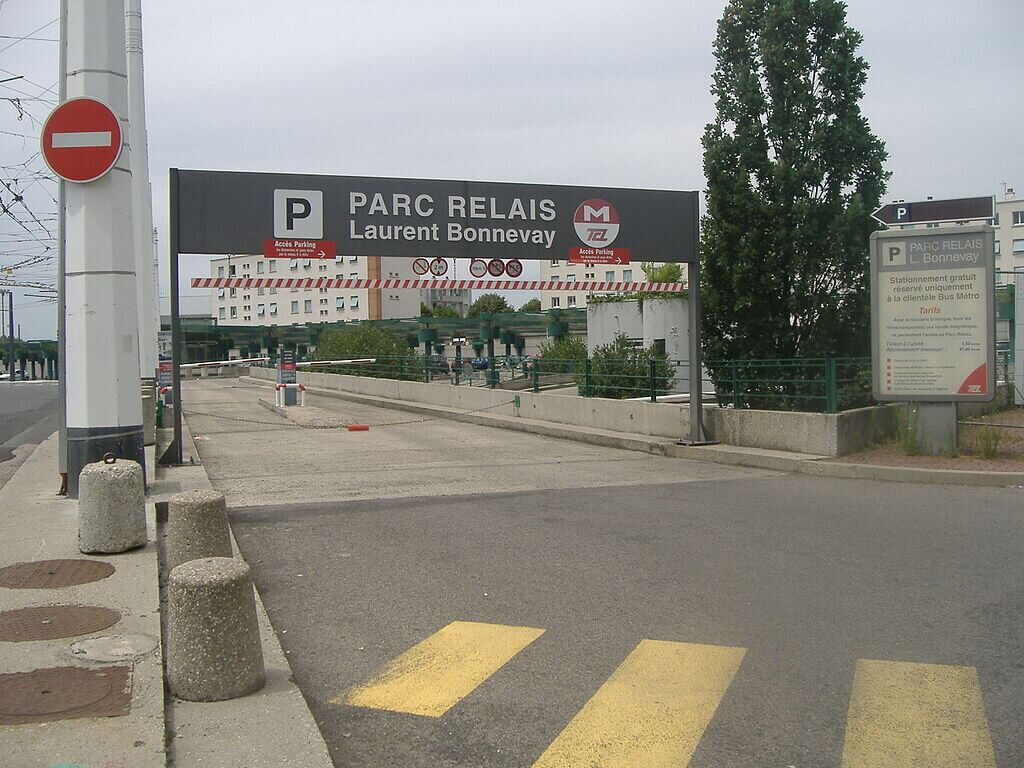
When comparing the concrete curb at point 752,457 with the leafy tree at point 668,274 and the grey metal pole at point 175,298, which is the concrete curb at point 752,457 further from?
the grey metal pole at point 175,298

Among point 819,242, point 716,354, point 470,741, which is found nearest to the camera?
point 470,741

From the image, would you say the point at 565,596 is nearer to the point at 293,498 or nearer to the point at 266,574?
the point at 266,574

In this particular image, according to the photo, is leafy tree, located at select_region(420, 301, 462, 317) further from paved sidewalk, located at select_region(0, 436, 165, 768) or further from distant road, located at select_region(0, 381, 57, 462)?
paved sidewalk, located at select_region(0, 436, 165, 768)

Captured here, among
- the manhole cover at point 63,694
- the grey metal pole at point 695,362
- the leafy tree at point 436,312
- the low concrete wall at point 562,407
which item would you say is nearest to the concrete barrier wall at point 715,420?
the low concrete wall at point 562,407

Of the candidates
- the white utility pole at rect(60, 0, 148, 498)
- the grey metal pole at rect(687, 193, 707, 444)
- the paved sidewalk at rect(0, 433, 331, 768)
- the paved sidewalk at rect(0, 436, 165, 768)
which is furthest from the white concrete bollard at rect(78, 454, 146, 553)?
the grey metal pole at rect(687, 193, 707, 444)

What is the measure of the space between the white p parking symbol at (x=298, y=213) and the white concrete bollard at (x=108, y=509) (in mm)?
7571

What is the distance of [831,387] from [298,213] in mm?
8316

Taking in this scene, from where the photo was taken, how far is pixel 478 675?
5.39 m

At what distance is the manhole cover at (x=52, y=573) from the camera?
672cm

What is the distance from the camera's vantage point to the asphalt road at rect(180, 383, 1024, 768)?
459cm

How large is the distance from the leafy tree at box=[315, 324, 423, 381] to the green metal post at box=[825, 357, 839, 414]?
64.1 feet

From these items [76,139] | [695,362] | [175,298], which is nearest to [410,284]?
[175,298]

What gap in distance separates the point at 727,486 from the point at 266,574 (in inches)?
262

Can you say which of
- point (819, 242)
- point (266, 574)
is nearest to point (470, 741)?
point (266, 574)
